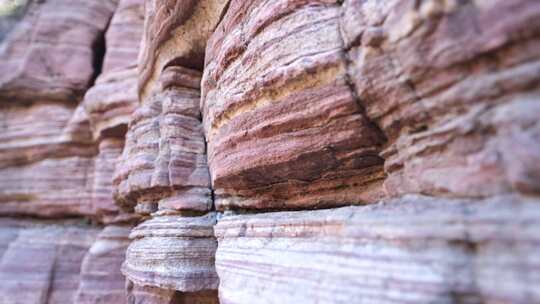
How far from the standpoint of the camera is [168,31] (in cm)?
357

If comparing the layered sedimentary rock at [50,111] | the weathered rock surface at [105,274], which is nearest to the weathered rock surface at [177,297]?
the weathered rock surface at [105,274]

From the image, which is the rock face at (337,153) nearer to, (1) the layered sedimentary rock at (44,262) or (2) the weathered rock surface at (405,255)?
(2) the weathered rock surface at (405,255)

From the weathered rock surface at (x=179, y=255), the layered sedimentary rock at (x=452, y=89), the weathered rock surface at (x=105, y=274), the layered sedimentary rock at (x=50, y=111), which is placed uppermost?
the layered sedimentary rock at (x=50, y=111)

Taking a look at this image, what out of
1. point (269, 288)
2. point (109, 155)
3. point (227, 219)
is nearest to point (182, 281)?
point (227, 219)

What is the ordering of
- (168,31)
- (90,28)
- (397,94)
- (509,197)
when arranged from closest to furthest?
(509,197) < (397,94) < (168,31) < (90,28)

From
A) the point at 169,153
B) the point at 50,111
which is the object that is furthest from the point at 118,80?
the point at 169,153

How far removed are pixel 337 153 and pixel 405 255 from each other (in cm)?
70

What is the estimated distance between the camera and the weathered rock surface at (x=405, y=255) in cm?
110

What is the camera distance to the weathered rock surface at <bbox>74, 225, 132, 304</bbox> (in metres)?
5.01

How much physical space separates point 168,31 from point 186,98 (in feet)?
2.26

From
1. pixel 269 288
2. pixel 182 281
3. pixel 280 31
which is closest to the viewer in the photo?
pixel 269 288

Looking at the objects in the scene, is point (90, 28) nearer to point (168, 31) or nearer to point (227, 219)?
point (168, 31)

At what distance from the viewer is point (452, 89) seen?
1344 millimetres

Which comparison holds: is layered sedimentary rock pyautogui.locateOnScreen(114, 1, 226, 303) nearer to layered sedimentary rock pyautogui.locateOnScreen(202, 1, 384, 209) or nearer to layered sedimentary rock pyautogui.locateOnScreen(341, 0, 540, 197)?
layered sedimentary rock pyautogui.locateOnScreen(202, 1, 384, 209)
